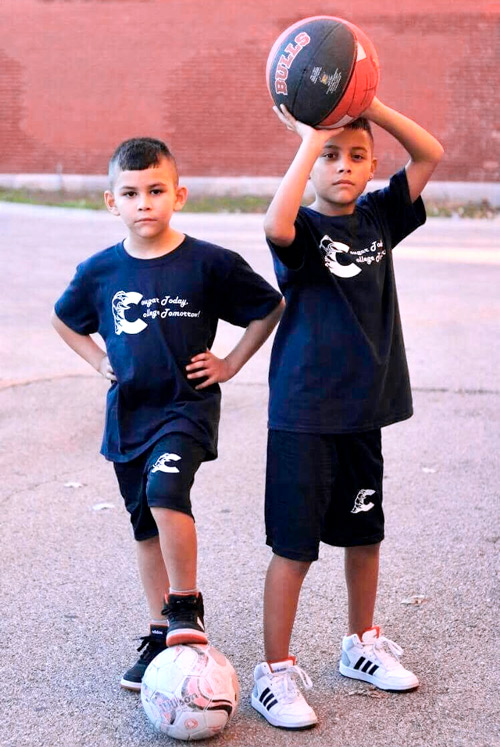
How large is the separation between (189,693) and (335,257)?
1357mm

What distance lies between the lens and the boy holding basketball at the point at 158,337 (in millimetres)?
3393

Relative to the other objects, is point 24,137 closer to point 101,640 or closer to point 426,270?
point 426,270

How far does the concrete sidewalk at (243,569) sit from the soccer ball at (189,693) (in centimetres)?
9

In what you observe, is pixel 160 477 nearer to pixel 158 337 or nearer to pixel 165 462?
pixel 165 462

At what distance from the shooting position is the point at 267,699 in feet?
11.0

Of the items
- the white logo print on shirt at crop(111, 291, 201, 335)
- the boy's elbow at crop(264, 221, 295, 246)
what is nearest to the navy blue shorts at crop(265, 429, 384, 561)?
the white logo print on shirt at crop(111, 291, 201, 335)

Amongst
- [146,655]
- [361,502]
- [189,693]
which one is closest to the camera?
[189,693]

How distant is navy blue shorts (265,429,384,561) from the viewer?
332 centimetres

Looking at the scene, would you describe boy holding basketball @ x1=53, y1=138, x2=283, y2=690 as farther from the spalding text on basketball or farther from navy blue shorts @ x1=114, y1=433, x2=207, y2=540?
the spalding text on basketball

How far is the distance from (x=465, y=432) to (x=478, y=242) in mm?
10983

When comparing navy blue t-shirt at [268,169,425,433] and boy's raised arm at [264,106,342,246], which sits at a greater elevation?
boy's raised arm at [264,106,342,246]

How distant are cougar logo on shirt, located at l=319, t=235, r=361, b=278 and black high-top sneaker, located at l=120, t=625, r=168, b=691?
1283 millimetres

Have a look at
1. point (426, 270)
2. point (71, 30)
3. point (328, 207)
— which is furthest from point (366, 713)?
point (71, 30)

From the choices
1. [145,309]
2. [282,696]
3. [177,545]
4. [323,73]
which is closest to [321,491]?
[177,545]
